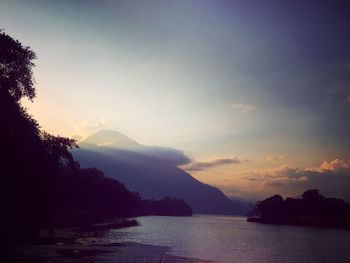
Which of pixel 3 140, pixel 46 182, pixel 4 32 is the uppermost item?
pixel 4 32

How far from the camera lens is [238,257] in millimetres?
75938

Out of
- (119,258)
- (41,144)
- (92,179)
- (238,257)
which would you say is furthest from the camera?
(92,179)

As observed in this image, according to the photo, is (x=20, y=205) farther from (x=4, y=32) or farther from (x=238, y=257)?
(x=238, y=257)

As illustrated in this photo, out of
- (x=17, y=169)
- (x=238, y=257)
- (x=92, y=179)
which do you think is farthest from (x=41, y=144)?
(x=92, y=179)

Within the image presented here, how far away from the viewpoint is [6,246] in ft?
131

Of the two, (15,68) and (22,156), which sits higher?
(15,68)

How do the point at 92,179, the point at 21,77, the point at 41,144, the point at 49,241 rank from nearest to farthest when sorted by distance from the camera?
the point at 41,144 < the point at 21,77 < the point at 49,241 < the point at 92,179

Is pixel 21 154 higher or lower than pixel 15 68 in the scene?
lower

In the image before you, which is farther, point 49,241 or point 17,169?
point 49,241

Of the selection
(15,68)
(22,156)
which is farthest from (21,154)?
(15,68)

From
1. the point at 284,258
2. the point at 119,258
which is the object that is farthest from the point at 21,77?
the point at 284,258

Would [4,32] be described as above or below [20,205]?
above

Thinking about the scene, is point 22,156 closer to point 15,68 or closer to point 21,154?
point 21,154

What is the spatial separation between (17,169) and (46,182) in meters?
4.58
